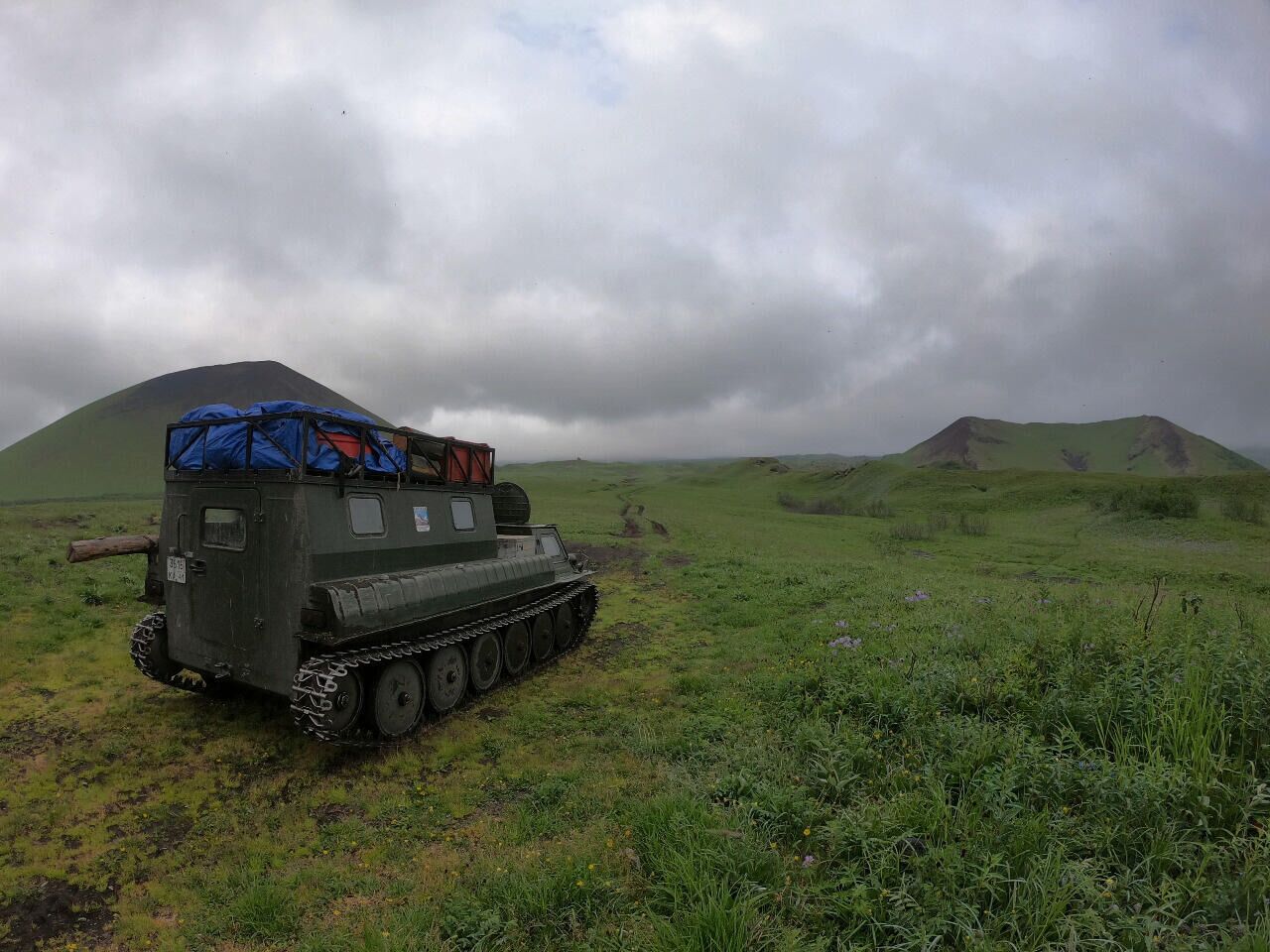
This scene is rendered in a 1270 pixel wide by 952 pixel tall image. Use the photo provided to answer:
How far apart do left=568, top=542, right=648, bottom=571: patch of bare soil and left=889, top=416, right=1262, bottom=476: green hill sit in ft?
405

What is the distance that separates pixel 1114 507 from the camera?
4416 cm

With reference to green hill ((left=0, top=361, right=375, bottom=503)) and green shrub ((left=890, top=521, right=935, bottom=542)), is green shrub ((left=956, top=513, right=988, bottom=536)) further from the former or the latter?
green hill ((left=0, top=361, right=375, bottom=503))

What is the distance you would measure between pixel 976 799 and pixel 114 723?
387 inches

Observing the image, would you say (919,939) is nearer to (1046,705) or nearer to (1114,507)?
(1046,705)

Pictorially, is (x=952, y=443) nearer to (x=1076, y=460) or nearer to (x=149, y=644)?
(x=1076, y=460)

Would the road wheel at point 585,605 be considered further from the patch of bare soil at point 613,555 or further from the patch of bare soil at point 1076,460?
the patch of bare soil at point 1076,460

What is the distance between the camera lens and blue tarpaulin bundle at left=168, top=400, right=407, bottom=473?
6.93 metres

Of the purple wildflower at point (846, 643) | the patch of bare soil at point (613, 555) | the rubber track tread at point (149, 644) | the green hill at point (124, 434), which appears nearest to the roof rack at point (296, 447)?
the rubber track tread at point (149, 644)

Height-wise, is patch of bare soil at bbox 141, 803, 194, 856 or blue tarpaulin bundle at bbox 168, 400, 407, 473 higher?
blue tarpaulin bundle at bbox 168, 400, 407, 473

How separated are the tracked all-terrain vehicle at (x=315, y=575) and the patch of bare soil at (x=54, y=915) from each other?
193 centimetres

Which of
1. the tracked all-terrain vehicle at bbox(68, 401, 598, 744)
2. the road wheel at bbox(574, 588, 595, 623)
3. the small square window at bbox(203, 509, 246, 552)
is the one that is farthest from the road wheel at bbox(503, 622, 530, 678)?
the small square window at bbox(203, 509, 246, 552)

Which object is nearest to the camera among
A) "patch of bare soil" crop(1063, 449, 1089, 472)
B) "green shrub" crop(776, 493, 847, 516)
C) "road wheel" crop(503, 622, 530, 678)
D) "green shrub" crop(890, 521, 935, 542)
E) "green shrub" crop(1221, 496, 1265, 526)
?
"road wheel" crop(503, 622, 530, 678)

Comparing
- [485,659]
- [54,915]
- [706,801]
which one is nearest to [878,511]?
[485,659]

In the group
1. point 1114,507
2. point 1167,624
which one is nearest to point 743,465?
point 1114,507
